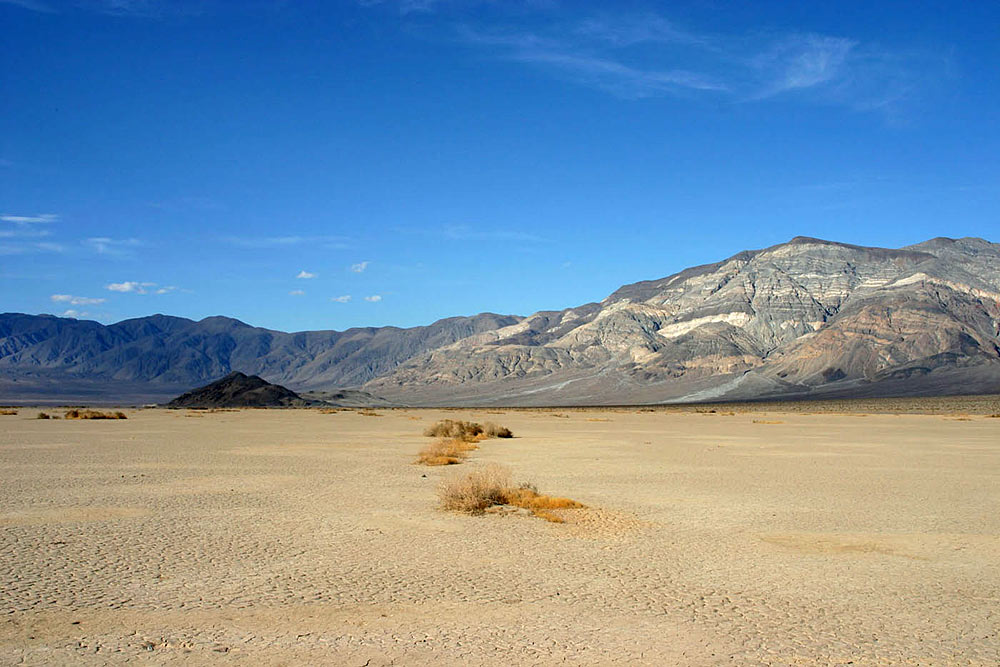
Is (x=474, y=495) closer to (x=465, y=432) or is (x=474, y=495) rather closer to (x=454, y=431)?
(x=454, y=431)

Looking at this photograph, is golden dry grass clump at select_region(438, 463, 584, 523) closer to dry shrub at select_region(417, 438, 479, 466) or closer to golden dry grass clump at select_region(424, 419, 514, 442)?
dry shrub at select_region(417, 438, 479, 466)

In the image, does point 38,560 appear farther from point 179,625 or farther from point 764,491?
point 764,491

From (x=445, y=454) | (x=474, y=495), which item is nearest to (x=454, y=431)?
(x=445, y=454)

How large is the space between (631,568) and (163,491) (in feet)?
33.5

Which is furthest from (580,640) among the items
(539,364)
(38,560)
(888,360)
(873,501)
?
(539,364)

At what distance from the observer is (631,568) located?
987 centimetres

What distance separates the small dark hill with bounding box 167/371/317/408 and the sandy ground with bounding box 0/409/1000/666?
87425 mm

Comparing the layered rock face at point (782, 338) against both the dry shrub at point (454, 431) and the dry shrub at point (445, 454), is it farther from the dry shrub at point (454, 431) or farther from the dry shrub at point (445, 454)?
the dry shrub at point (445, 454)

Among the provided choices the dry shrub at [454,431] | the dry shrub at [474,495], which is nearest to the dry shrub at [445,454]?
the dry shrub at [454,431]

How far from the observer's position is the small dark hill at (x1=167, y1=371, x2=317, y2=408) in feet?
343

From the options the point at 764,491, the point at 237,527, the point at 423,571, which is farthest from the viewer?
the point at 764,491

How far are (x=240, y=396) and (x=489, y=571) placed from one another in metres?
103

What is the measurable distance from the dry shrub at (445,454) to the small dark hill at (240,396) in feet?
256

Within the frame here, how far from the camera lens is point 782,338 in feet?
491
